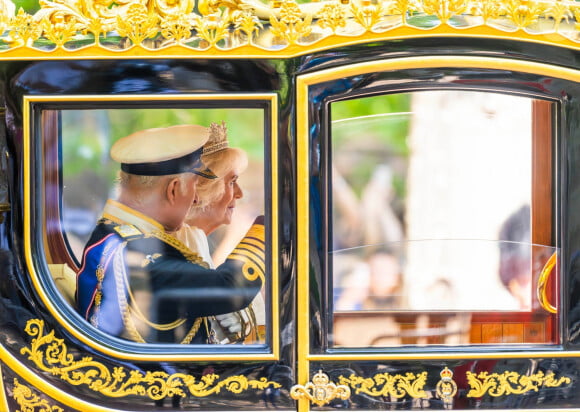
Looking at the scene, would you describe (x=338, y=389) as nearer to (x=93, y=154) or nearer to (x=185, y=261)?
(x=185, y=261)

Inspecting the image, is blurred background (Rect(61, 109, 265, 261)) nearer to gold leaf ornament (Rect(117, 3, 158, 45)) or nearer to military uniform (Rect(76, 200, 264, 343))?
military uniform (Rect(76, 200, 264, 343))

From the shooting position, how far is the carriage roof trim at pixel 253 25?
7.19 ft

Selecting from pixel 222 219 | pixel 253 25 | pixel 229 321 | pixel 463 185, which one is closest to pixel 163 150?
pixel 222 219

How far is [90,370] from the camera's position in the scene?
89.0 inches

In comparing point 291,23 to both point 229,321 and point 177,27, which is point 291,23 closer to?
point 177,27

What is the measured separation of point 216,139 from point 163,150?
0.18 metres

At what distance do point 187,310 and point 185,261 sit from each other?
166 mm

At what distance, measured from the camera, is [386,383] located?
88.3 inches

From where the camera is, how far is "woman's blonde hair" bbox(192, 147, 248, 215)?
2256mm

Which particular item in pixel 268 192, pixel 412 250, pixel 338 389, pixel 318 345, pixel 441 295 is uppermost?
pixel 268 192

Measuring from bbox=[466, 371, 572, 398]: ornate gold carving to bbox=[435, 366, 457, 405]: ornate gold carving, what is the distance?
0.05 m

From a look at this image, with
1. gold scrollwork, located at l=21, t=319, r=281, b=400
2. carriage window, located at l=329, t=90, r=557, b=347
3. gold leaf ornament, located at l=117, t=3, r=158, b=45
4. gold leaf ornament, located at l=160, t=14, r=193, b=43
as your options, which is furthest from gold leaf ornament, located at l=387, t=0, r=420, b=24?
gold scrollwork, located at l=21, t=319, r=281, b=400

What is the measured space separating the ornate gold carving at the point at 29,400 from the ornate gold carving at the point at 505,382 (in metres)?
1.41

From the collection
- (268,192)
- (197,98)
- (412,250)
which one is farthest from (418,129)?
(197,98)
